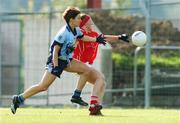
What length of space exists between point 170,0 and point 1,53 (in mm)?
4513

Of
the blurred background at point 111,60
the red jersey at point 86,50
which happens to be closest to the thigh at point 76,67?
the red jersey at point 86,50

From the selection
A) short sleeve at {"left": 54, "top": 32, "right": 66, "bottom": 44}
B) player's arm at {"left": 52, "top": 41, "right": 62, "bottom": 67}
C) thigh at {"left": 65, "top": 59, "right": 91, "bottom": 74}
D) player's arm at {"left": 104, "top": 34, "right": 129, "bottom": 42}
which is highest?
player's arm at {"left": 104, "top": 34, "right": 129, "bottom": 42}

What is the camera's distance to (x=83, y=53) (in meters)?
14.6

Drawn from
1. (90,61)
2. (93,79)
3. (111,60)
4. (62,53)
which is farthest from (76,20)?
(111,60)

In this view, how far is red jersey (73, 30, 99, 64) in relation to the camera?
1447cm

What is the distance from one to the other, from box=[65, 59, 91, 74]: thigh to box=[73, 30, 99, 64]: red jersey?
3.45 ft

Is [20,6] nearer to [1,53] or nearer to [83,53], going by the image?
[1,53]

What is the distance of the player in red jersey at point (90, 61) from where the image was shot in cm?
1334

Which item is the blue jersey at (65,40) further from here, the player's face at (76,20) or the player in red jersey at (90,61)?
the player in red jersey at (90,61)

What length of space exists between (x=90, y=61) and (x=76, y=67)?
1.56 meters

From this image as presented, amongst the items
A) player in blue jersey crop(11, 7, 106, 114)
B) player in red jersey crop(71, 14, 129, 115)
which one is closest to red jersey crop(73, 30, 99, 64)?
player in red jersey crop(71, 14, 129, 115)

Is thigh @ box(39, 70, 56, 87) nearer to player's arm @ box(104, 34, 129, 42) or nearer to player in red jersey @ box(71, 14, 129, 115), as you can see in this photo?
player in red jersey @ box(71, 14, 129, 115)

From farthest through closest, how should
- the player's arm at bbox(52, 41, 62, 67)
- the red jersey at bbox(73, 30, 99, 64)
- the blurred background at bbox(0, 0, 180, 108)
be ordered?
the blurred background at bbox(0, 0, 180, 108), the red jersey at bbox(73, 30, 99, 64), the player's arm at bbox(52, 41, 62, 67)

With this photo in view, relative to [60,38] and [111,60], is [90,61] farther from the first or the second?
[111,60]
